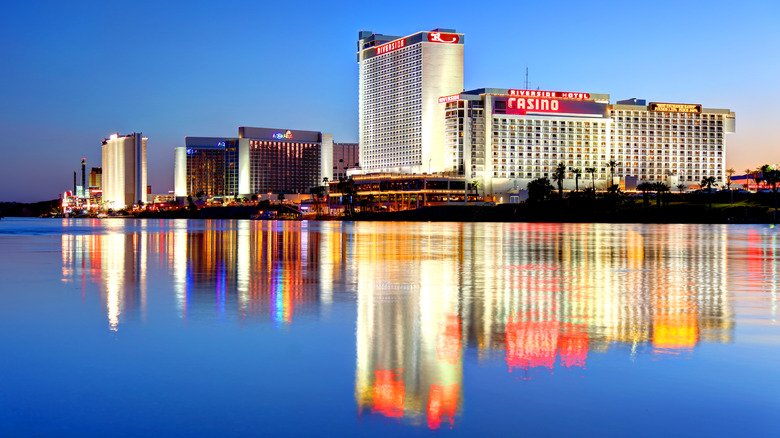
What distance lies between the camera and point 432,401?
9.24 meters

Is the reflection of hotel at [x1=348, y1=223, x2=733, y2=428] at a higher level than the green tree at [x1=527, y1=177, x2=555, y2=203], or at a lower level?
lower

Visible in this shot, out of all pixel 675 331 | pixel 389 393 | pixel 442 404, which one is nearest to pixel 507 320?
pixel 675 331

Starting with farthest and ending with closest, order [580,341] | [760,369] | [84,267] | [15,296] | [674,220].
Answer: [674,220]
[84,267]
[15,296]
[580,341]
[760,369]

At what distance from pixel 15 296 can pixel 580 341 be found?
53.2 feet

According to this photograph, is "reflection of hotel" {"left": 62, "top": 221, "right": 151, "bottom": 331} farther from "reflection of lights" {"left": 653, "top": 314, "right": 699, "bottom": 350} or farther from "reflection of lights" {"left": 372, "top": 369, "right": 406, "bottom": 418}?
"reflection of lights" {"left": 653, "top": 314, "right": 699, "bottom": 350}

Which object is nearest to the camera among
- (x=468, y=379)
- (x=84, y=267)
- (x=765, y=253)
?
(x=468, y=379)

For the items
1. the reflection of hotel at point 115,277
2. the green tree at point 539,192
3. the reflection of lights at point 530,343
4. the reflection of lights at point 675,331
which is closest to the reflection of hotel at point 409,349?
the reflection of lights at point 530,343

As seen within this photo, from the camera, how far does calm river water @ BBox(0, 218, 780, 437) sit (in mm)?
8484

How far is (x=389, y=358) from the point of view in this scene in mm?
11773

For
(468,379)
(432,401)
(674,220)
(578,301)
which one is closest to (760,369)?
(468,379)

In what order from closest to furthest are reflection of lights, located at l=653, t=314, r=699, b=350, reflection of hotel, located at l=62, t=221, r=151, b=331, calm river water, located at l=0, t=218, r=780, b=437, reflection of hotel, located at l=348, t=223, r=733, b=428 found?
calm river water, located at l=0, t=218, r=780, b=437, reflection of hotel, located at l=348, t=223, r=733, b=428, reflection of lights, located at l=653, t=314, r=699, b=350, reflection of hotel, located at l=62, t=221, r=151, b=331

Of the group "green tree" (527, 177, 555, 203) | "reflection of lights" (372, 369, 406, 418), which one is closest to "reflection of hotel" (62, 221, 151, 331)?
"reflection of lights" (372, 369, 406, 418)

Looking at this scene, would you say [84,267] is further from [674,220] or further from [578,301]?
[674,220]

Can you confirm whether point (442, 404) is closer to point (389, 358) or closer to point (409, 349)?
point (389, 358)
